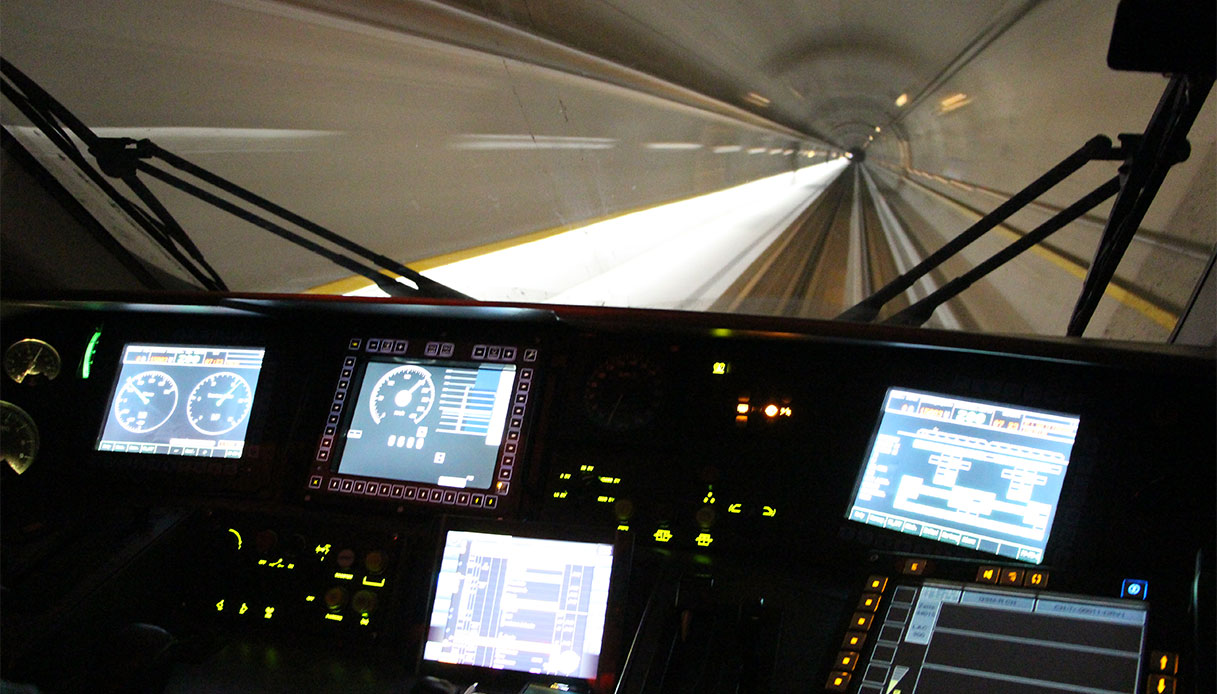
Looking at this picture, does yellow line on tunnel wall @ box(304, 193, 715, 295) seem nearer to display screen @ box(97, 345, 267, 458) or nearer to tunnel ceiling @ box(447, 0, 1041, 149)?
display screen @ box(97, 345, 267, 458)

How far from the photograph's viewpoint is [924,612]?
120 centimetres

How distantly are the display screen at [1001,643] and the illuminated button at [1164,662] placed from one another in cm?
2

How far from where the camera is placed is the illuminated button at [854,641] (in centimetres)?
120

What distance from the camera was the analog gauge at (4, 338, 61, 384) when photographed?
6.54 feet

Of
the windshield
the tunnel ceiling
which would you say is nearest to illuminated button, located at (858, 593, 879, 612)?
the windshield

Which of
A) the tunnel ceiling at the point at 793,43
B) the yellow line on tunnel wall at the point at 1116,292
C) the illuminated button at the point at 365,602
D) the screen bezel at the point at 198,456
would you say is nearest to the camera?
the tunnel ceiling at the point at 793,43

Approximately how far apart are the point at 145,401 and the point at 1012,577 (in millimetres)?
1818

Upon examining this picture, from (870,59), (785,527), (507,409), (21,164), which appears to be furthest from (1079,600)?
(21,164)

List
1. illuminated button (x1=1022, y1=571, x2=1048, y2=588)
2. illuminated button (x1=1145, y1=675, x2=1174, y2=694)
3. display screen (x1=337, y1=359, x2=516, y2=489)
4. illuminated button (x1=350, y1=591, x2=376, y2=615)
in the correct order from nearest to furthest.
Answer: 1. illuminated button (x1=1145, y1=675, x2=1174, y2=694)
2. illuminated button (x1=1022, y1=571, x2=1048, y2=588)
3. illuminated button (x1=350, y1=591, x2=376, y2=615)
4. display screen (x1=337, y1=359, x2=516, y2=489)

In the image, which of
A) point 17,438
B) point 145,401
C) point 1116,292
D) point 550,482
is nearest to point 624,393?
point 550,482

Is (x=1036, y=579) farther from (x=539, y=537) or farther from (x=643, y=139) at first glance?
(x=643, y=139)

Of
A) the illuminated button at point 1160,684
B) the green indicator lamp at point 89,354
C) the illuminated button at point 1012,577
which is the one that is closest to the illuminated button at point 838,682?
the illuminated button at point 1012,577

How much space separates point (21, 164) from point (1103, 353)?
88.0 inches

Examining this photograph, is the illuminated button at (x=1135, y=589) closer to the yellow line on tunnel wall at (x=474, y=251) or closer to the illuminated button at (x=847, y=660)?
the illuminated button at (x=847, y=660)
